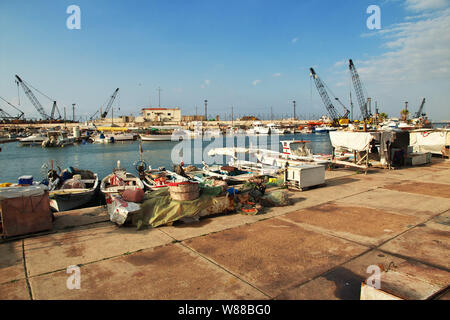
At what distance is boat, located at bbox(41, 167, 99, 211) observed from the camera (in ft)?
44.9

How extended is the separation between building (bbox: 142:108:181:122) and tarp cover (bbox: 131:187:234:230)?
13338cm

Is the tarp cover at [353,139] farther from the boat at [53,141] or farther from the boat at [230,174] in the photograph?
the boat at [53,141]

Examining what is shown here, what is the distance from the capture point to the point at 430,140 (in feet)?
76.5

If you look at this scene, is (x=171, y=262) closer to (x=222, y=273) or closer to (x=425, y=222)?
(x=222, y=273)

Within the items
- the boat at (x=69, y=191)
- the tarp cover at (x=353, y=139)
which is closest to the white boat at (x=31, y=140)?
the boat at (x=69, y=191)

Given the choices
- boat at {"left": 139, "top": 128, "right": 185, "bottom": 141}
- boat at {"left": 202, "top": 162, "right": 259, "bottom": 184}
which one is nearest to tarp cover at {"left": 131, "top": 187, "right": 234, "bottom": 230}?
boat at {"left": 202, "top": 162, "right": 259, "bottom": 184}

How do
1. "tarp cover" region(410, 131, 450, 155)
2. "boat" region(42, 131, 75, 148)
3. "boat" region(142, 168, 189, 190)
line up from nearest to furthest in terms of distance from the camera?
"boat" region(142, 168, 189, 190), "tarp cover" region(410, 131, 450, 155), "boat" region(42, 131, 75, 148)

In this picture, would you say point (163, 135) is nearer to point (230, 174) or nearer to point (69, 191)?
point (230, 174)

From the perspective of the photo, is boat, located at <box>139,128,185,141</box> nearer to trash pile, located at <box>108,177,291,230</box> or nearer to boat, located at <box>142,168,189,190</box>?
boat, located at <box>142,168,189,190</box>

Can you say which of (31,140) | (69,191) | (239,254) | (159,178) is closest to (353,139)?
(159,178)

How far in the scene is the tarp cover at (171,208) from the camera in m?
7.89

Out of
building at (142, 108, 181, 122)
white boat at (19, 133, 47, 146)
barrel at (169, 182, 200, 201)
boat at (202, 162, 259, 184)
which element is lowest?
boat at (202, 162, 259, 184)

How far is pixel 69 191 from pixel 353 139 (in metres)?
16.0

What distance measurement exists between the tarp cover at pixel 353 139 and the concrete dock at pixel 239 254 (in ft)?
20.0
